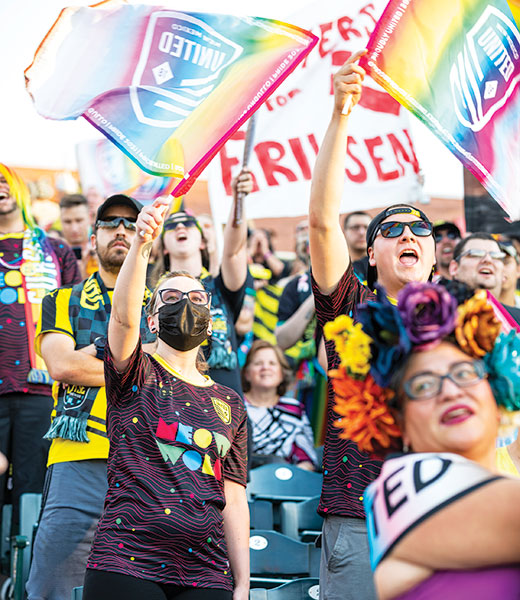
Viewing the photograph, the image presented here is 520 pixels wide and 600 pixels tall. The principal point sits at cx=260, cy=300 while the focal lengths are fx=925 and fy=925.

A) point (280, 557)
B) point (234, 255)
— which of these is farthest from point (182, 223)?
point (280, 557)

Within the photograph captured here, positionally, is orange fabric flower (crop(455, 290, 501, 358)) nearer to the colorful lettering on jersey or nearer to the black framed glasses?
the colorful lettering on jersey

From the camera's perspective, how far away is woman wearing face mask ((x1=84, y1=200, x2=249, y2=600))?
340cm

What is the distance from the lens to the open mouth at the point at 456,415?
87.4 inches

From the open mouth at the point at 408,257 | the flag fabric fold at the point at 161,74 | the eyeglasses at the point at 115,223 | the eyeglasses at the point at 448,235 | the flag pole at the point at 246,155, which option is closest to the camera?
the open mouth at the point at 408,257

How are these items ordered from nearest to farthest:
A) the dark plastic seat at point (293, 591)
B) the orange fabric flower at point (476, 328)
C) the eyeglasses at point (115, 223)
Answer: the orange fabric flower at point (476, 328) → the dark plastic seat at point (293, 591) → the eyeglasses at point (115, 223)

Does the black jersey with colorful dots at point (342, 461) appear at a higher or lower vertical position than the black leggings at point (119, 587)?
higher

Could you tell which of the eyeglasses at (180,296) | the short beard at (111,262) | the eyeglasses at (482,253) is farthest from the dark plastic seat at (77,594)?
the eyeglasses at (482,253)

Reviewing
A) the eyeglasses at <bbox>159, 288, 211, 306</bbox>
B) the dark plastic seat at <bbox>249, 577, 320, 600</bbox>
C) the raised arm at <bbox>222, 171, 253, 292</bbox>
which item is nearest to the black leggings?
the dark plastic seat at <bbox>249, 577, 320, 600</bbox>

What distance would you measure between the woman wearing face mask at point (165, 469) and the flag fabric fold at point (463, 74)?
1.37 m

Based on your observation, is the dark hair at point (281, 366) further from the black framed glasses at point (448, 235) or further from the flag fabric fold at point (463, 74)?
the flag fabric fold at point (463, 74)

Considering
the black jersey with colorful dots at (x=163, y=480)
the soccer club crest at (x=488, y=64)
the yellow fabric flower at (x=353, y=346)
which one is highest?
the soccer club crest at (x=488, y=64)

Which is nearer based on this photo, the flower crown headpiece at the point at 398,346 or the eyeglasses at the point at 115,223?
the flower crown headpiece at the point at 398,346

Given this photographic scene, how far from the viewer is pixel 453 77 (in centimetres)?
436

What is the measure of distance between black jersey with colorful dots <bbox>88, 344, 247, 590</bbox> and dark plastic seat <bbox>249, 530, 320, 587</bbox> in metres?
1.32
